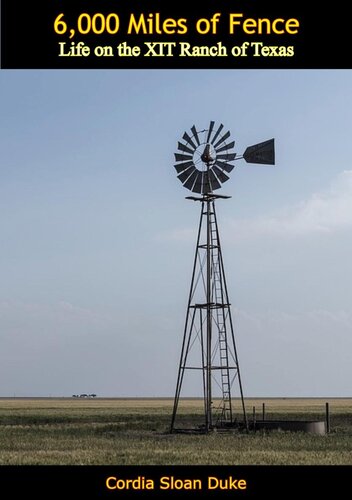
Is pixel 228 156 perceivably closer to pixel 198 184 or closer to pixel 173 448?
pixel 198 184

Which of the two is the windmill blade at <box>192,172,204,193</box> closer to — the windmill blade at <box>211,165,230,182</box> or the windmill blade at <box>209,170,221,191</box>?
the windmill blade at <box>209,170,221,191</box>

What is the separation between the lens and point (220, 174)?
40.0m

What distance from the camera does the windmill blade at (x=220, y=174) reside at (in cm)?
4000

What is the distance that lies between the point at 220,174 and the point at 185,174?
1650 millimetres

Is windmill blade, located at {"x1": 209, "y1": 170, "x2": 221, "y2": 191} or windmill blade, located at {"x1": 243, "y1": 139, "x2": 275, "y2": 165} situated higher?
windmill blade, located at {"x1": 243, "y1": 139, "x2": 275, "y2": 165}

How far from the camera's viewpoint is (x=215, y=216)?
131 feet

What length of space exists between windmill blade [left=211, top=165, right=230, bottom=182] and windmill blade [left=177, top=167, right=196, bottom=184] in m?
0.95

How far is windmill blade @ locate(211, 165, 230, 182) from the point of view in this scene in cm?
4000
